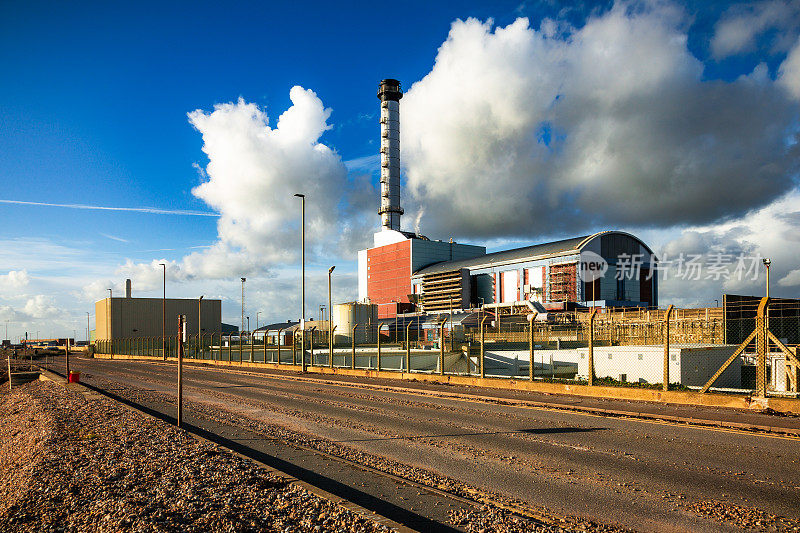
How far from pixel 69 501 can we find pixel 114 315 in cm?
11457

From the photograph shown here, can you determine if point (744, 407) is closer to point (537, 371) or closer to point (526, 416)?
point (526, 416)

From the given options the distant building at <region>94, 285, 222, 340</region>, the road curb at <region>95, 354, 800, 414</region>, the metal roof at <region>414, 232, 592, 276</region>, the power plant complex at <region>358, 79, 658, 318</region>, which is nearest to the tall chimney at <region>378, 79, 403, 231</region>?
the power plant complex at <region>358, 79, 658, 318</region>

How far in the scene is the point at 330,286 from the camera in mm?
34812

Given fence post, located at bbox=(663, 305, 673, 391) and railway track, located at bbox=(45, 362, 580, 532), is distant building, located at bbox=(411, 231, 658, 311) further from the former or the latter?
railway track, located at bbox=(45, 362, 580, 532)

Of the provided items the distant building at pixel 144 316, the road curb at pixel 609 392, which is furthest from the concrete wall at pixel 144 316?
the road curb at pixel 609 392

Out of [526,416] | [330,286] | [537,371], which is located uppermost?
[330,286]

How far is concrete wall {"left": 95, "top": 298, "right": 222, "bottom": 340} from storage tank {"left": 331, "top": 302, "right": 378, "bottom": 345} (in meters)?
47.8

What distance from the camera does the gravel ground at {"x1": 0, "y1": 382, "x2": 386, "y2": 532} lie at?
594 centimetres

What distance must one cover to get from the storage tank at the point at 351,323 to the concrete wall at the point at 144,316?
47762 millimetres

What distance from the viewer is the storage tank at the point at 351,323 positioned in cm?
6334

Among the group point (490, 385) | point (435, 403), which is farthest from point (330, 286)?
point (435, 403)

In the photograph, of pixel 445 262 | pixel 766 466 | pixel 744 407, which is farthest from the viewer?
pixel 445 262

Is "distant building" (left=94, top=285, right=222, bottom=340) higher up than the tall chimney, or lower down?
lower down

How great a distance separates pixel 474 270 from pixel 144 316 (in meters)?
68.1
